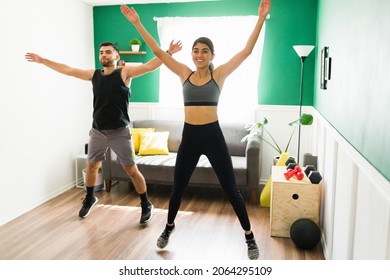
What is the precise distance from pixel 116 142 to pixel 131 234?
31.2 inches

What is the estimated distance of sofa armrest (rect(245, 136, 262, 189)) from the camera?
3.90m

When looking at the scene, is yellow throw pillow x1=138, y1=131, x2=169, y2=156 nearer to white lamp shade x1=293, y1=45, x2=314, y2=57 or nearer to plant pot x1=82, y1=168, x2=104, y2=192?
plant pot x1=82, y1=168, x2=104, y2=192

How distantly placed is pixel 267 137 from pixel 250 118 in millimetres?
318

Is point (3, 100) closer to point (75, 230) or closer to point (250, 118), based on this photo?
point (75, 230)

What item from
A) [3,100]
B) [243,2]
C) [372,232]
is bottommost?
[372,232]

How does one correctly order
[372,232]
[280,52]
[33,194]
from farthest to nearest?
[280,52], [33,194], [372,232]

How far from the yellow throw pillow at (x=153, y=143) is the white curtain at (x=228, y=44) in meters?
0.74

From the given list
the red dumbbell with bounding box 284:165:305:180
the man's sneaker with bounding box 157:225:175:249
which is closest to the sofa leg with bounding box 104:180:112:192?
the man's sneaker with bounding box 157:225:175:249

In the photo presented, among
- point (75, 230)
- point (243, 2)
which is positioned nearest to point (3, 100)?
point (75, 230)

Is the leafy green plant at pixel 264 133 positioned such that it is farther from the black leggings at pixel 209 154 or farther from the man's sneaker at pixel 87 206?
the man's sneaker at pixel 87 206

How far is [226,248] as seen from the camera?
2943 mm

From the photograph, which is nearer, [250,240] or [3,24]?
[250,240]

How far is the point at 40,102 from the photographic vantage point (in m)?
4.02

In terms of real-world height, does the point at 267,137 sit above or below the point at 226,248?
above
